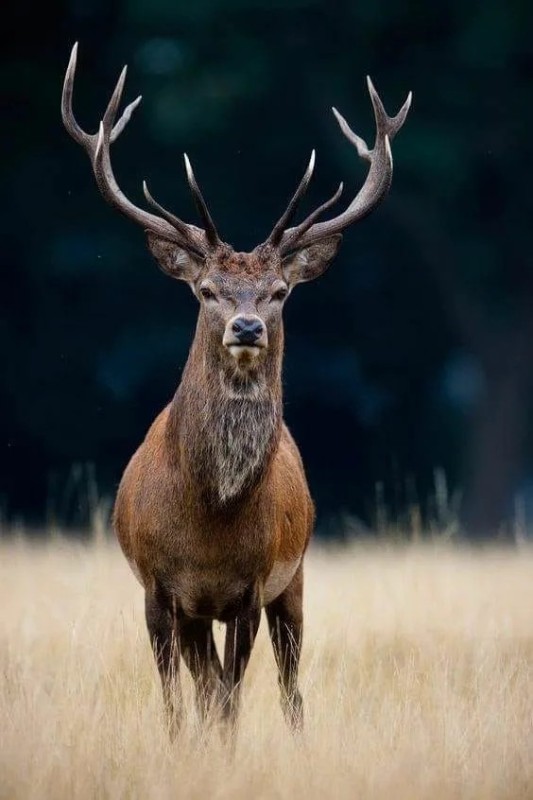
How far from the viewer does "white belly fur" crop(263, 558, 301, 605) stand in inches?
249

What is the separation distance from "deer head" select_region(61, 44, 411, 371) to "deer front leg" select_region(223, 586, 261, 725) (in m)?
0.81

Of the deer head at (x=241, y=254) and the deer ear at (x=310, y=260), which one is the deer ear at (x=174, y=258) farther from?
the deer ear at (x=310, y=260)

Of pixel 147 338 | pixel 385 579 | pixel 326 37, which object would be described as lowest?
pixel 385 579

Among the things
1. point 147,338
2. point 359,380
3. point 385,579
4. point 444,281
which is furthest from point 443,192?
point 385,579

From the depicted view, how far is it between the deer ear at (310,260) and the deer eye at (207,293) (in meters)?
0.40

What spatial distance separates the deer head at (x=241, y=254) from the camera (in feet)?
19.2

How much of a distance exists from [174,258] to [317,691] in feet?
5.29

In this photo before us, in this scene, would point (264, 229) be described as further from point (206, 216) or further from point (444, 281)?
point (206, 216)

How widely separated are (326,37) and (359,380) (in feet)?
9.21

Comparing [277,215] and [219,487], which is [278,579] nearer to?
[219,487]

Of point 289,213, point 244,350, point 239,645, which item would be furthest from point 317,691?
point 289,213

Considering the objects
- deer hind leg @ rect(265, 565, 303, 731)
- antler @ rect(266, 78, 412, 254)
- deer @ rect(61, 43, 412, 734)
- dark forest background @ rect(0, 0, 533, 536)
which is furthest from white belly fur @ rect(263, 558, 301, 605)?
dark forest background @ rect(0, 0, 533, 536)

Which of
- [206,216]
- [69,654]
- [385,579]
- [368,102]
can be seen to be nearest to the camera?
[206,216]

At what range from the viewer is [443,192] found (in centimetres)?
1477
